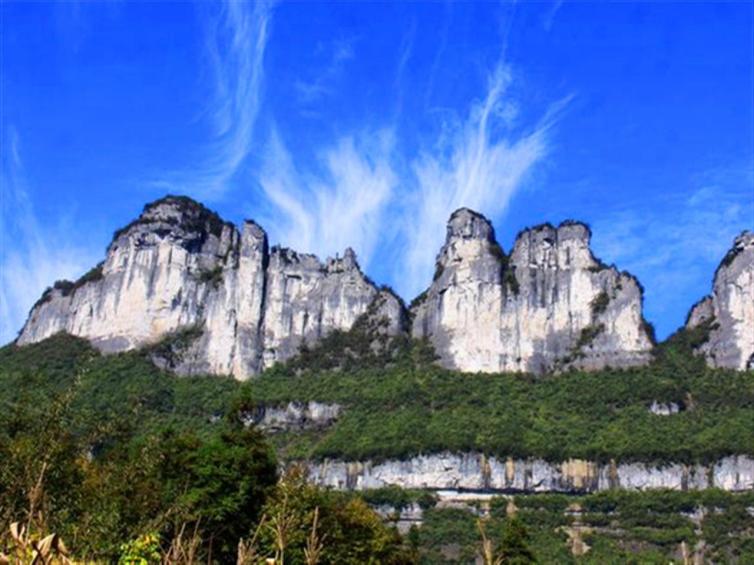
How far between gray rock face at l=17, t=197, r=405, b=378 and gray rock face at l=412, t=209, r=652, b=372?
924 cm

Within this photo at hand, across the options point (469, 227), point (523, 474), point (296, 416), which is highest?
point (469, 227)

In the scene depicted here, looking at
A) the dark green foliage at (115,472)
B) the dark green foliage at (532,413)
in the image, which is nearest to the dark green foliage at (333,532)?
the dark green foliage at (115,472)

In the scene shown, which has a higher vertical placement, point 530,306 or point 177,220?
point 177,220

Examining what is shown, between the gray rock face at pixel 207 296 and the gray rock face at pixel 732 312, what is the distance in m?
41.1

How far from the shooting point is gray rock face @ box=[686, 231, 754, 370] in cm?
12350

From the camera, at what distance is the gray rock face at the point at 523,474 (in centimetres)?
10338

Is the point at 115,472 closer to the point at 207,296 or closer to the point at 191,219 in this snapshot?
the point at 207,296

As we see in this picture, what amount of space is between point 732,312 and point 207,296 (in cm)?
6963

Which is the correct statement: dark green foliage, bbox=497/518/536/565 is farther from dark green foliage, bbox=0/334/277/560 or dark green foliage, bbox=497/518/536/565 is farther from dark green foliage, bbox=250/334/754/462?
dark green foliage, bbox=250/334/754/462

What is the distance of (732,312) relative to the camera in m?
127

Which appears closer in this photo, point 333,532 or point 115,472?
point 115,472

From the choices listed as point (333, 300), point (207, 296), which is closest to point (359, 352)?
point (333, 300)

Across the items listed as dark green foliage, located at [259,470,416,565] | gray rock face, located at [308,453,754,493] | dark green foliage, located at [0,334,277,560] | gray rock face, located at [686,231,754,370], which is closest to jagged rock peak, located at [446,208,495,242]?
gray rock face, located at [686,231,754,370]

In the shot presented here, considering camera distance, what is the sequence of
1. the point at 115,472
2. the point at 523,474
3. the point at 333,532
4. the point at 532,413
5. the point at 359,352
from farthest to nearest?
the point at 359,352 → the point at 532,413 → the point at 523,474 → the point at 333,532 → the point at 115,472
